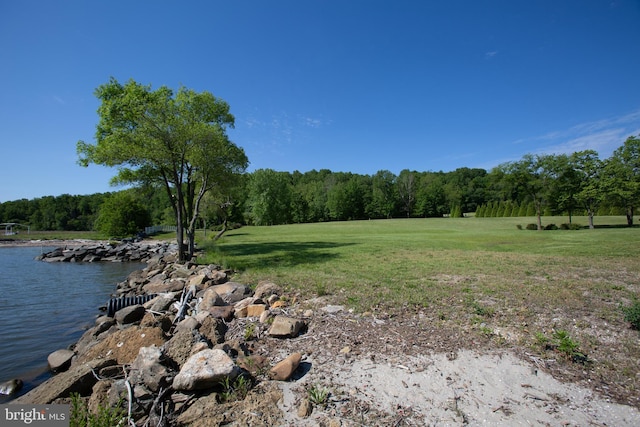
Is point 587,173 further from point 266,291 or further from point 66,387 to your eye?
point 66,387

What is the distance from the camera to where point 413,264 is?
12.7 meters

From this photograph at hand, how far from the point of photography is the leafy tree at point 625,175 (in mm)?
32938

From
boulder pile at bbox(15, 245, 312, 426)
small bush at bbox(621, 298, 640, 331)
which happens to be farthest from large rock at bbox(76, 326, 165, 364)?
small bush at bbox(621, 298, 640, 331)

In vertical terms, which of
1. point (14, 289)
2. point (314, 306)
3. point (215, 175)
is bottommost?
point (14, 289)

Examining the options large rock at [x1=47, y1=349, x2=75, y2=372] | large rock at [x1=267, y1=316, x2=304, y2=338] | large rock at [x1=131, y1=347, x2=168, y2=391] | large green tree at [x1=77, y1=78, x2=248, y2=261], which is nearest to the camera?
large rock at [x1=131, y1=347, x2=168, y2=391]

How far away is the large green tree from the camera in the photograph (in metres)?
14.3

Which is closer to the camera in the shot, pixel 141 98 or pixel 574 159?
pixel 141 98

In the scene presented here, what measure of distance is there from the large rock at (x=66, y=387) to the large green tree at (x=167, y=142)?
37.5 feet

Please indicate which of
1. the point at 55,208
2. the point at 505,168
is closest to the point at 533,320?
the point at 505,168

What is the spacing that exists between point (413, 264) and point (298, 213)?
68.6 metres

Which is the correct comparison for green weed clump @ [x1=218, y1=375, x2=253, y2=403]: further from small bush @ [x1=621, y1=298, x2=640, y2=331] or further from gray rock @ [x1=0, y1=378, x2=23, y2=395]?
small bush @ [x1=621, y1=298, x2=640, y2=331]

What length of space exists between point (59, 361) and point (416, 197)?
89.4m

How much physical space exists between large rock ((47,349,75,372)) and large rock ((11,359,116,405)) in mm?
2276

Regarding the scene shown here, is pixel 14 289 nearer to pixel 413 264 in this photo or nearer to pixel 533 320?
pixel 413 264
